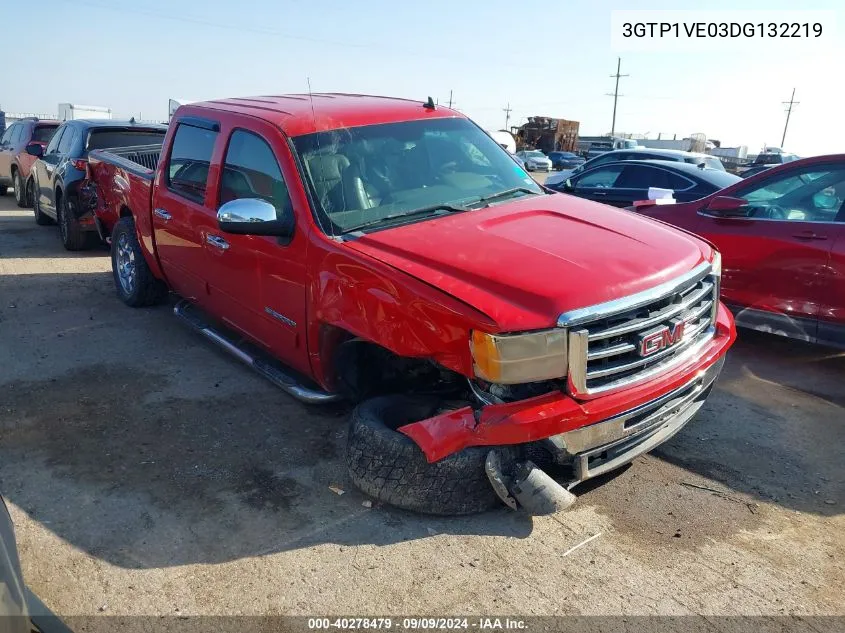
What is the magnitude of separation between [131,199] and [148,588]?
4.16m

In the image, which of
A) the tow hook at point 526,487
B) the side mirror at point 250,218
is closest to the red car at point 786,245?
the tow hook at point 526,487

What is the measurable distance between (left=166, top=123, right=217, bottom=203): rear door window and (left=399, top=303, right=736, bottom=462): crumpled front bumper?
8.68 feet

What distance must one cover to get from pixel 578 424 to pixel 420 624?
39.6 inches

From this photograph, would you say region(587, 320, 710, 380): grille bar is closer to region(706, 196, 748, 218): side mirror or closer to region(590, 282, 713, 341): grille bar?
region(590, 282, 713, 341): grille bar

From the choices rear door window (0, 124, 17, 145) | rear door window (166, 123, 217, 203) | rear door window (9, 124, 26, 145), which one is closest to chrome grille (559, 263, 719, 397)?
rear door window (166, 123, 217, 203)

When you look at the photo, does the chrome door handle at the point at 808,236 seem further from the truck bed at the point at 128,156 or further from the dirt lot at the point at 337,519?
the truck bed at the point at 128,156

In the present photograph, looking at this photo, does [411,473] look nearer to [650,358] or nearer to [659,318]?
[650,358]

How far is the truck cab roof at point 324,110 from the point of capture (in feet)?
13.1

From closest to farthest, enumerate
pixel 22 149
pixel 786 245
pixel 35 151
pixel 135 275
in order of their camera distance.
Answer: pixel 786 245, pixel 135 275, pixel 35 151, pixel 22 149

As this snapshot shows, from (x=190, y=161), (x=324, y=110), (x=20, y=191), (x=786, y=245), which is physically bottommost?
(x=20, y=191)

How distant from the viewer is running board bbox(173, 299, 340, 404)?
3758 mm

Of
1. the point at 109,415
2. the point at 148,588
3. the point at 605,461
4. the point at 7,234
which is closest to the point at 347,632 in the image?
the point at 148,588

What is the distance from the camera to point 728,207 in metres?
5.48

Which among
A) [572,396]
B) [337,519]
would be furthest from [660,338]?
[337,519]
